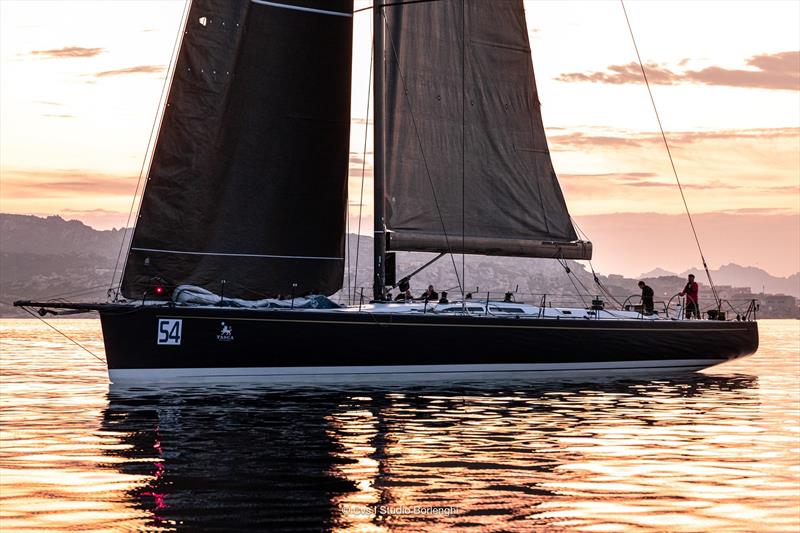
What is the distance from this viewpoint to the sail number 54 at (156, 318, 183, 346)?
87.9 ft

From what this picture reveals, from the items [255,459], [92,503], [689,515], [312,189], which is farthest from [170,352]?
[689,515]

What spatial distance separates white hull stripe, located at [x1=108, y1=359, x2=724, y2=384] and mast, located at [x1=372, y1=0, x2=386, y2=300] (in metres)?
2.36

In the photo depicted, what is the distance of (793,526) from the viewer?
1104cm

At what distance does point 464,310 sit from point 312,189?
5209 millimetres

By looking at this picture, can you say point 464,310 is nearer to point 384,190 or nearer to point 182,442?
point 384,190

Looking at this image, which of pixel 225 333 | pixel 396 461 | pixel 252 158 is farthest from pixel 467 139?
pixel 396 461

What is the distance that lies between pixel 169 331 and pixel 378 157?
766 centimetres

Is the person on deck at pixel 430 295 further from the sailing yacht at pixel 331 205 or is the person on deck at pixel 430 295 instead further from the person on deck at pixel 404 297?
the sailing yacht at pixel 331 205

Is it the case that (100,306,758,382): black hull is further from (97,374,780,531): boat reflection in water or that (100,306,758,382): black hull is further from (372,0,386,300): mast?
(372,0,386,300): mast

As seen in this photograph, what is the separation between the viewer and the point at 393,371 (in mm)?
29453

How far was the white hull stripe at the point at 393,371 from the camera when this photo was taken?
27297 millimetres

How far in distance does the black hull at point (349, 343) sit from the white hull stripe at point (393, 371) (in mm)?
30

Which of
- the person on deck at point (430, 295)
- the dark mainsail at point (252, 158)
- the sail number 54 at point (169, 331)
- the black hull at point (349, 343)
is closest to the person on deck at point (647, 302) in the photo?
the black hull at point (349, 343)

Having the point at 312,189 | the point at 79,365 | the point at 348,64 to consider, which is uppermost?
the point at 348,64
